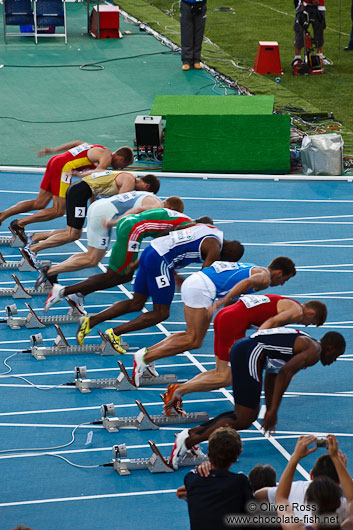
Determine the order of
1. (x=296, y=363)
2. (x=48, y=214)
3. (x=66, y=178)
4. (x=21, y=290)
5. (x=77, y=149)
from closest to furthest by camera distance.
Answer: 1. (x=296, y=363)
2. (x=21, y=290)
3. (x=66, y=178)
4. (x=77, y=149)
5. (x=48, y=214)

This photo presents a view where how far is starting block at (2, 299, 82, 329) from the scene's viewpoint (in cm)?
937

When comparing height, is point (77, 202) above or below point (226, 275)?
below

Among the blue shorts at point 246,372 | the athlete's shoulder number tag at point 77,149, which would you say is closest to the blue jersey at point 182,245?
the blue shorts at point 246,372

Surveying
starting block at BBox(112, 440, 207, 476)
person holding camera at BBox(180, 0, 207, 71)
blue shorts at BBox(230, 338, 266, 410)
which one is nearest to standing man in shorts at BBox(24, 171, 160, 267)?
blue shorts at BBox(230, 338, 266, 410)

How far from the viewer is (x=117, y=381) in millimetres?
8258

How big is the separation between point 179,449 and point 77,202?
13.1 feet

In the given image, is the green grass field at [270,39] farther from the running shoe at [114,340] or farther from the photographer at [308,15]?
the running shoe at [114,340]

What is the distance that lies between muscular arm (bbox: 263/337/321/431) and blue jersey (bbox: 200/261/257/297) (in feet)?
3.95

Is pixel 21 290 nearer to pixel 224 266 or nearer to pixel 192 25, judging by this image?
pixel 224 266

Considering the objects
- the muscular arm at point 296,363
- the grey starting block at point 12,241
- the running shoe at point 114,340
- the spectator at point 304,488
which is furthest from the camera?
the grey starting block at point 12,241

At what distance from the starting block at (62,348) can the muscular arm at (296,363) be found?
7.98 feet

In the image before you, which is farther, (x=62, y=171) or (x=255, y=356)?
(x=62, y=171)

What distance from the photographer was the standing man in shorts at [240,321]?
7.21m

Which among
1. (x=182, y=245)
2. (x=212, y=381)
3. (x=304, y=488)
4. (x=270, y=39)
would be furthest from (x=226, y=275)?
(x=270, y=39)
